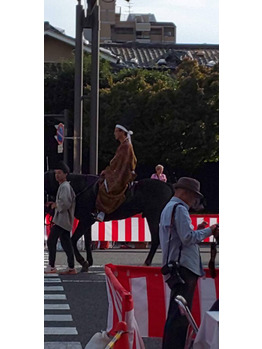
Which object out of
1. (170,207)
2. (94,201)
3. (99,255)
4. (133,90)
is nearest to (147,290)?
(170,207)

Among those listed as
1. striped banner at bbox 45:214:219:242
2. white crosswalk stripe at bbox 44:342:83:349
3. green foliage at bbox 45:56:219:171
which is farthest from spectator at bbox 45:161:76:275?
green foliage at bbox 45:56:219:171

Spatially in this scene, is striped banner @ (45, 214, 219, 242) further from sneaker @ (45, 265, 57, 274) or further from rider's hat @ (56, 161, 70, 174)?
rider's hat @ (56, 161, 70, 174)

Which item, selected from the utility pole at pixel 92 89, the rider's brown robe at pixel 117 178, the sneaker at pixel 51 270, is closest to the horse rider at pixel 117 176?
the rider's brown robe at pixel 117 178

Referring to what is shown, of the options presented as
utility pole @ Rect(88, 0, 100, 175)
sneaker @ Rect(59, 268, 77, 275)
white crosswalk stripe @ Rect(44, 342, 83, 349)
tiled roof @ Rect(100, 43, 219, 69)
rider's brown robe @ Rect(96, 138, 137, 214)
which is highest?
tiled roof @ Rect(100, 43, 219, 69)

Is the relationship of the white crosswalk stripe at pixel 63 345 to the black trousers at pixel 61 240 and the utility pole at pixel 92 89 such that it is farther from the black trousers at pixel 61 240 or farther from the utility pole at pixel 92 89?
the utility pole at pixel 92 89

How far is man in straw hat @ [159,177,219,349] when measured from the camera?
5.70 metres

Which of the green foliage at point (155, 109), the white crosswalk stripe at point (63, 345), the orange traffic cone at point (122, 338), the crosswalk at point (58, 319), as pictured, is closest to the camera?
the orange traffic cone at point (122, 338)

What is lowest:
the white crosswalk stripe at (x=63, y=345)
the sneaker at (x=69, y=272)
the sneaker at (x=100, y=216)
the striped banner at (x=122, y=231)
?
the white crosswalk stripe at (x=63, y=345)

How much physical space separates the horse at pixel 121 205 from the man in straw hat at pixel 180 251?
243 inches

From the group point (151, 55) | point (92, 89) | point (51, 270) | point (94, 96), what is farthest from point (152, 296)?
point (151, 55)

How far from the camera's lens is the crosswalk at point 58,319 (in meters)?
7.41

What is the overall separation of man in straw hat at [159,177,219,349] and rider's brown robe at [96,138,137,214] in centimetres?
557
